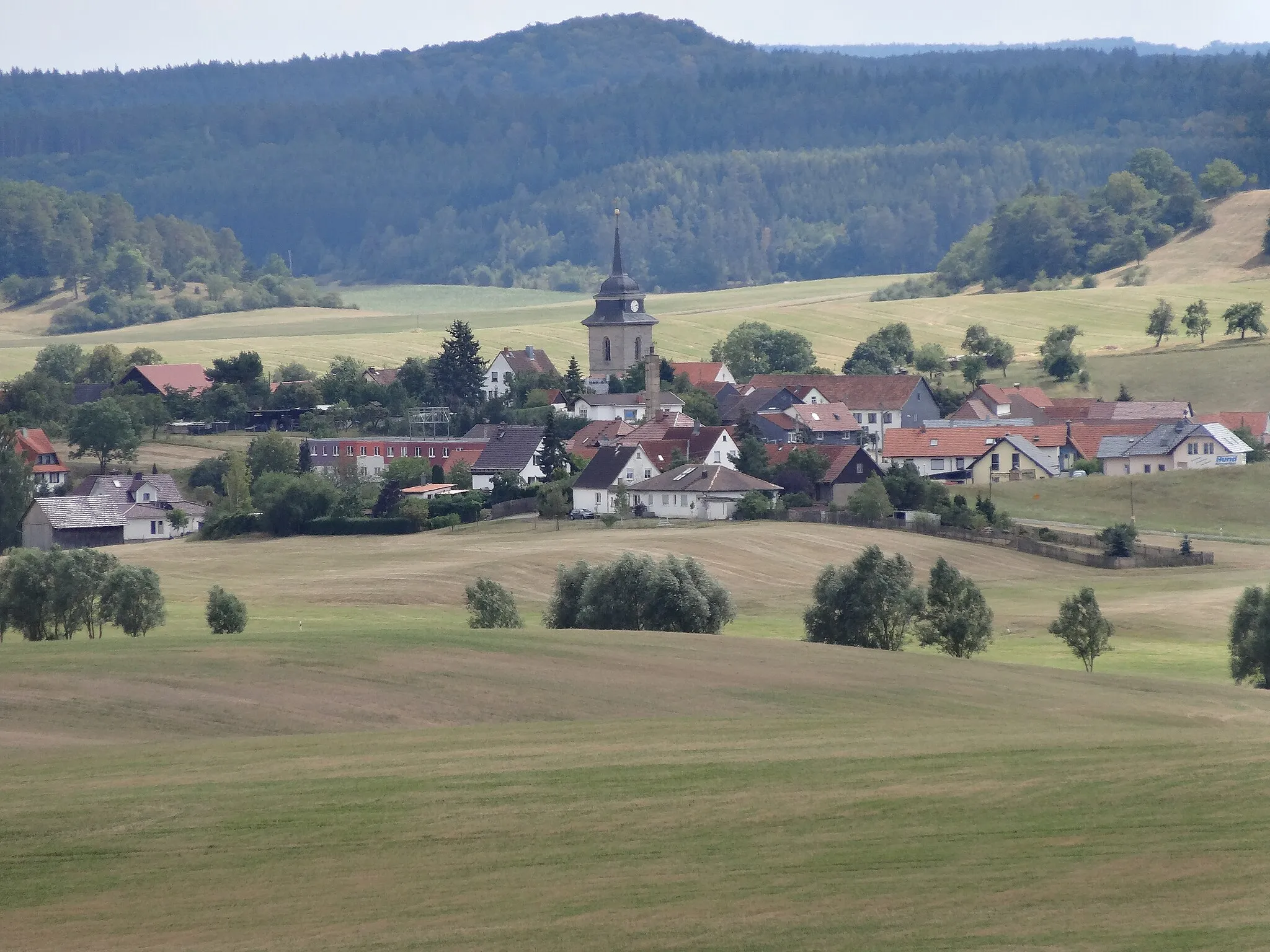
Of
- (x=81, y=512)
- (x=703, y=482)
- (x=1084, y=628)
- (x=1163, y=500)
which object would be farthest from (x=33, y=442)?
(x=1084, y=628)

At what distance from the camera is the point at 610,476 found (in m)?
90.2

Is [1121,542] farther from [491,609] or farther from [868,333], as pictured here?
[868,333]

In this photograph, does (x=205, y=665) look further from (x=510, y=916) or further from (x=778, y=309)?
(x=778, y=309)

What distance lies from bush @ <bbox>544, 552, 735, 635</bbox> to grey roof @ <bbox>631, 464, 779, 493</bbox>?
33.6m

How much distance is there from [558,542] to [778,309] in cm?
9933

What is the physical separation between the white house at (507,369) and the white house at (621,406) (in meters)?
10.0

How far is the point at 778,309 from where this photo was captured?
175 metres

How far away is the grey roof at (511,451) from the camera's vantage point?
97062mm

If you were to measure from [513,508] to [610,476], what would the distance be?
4190 mm

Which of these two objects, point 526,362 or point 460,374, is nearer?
point 460,374

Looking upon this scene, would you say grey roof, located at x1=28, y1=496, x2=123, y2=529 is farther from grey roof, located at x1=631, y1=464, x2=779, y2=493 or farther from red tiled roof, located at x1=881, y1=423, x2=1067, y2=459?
red tiled roof, located at x1=881, y1=423, x2=1067, y2=459

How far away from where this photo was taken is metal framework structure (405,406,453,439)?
11375 centimetres

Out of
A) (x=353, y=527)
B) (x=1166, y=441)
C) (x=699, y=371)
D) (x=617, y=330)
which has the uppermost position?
(x=617, y=330)

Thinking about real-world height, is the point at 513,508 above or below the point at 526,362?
below
